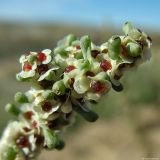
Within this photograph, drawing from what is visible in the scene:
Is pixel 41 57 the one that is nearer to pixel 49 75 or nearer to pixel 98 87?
pixel 49 75

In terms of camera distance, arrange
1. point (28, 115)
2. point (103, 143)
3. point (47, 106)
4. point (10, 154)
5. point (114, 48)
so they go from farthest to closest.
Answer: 1. point (103, 143)
2. point (28, 115)
3. point (10, 154)
4. point (47, 106)
5. point (114, 48)

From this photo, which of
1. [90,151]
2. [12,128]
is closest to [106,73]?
[12,128]

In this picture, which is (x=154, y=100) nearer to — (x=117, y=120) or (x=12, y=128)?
(x=117, y=120)

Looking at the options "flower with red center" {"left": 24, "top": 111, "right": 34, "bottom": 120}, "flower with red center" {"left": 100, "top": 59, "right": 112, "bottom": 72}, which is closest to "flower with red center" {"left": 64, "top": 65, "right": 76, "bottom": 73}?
"flower with red center" {"left": 100, "top": 59, "right": 112, "bottom": 72}

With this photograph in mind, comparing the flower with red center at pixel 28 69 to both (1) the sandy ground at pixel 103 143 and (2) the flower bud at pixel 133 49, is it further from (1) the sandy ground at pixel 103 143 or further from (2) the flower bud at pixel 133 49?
(1) the sandy ground at pixel 103 143

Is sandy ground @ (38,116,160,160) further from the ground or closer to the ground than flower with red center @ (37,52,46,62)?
further from the ground

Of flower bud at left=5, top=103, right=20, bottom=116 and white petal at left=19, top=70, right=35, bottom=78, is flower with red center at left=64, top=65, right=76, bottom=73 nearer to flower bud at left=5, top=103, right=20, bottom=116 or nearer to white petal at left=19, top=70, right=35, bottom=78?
white petal at left=19, top=70, right=35, bottom=78

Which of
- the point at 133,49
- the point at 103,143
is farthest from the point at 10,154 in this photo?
the point at 103,143

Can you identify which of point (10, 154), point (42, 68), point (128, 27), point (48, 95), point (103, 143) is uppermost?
point (103, 143)
